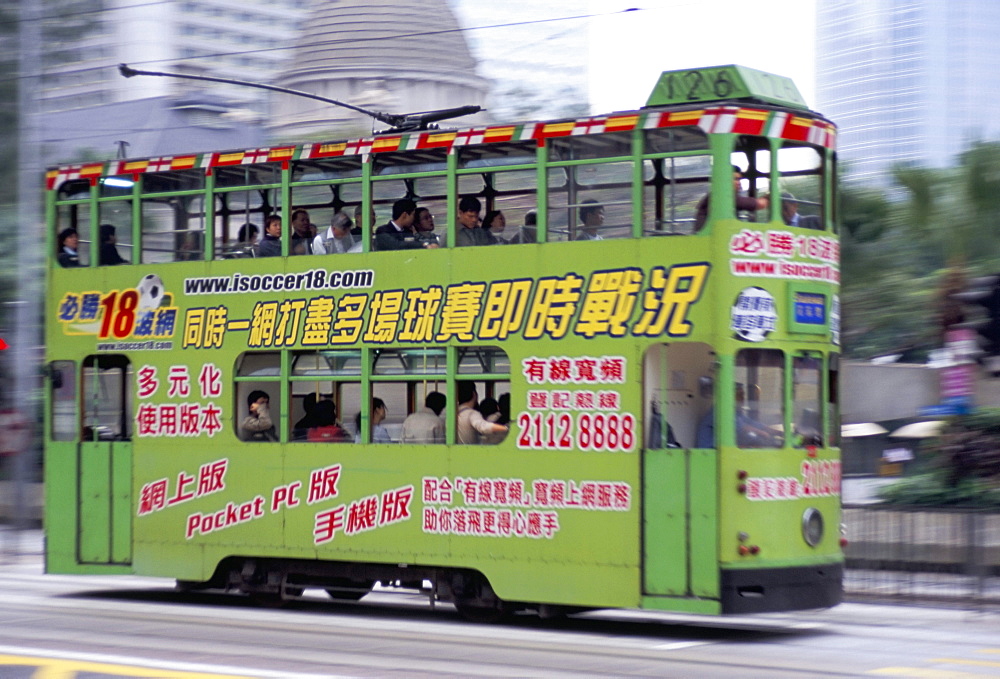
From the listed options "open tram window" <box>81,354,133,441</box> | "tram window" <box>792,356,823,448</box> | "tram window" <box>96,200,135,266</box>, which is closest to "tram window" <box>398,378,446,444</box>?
"tram window" <box>792,356,823,448</box>

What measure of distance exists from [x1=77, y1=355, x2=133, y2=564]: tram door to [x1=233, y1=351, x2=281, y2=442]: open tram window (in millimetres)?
1464

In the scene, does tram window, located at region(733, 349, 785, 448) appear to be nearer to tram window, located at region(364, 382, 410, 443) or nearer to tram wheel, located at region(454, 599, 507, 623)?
tram wheel, located at region(454, 599, 507, 623)

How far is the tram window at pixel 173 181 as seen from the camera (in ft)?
43.3

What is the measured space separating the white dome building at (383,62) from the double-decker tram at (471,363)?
41.7 metres

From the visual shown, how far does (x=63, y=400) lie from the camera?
14055 mm

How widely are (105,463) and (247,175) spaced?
3.31 m


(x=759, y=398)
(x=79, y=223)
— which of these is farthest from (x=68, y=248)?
(x=759, y=398)

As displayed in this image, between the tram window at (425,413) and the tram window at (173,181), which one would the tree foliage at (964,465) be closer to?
the tram window at (425,413)

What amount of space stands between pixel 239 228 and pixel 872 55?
104969 mm

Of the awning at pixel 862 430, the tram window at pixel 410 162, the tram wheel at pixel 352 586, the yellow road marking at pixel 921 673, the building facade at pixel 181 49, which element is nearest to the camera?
the yellow road marking at pixel 921 673

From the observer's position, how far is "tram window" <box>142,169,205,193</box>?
13.2m

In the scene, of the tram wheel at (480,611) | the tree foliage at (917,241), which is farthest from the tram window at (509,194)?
the tree foliage at (917,241)

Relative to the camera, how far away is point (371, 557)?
39.8 feet

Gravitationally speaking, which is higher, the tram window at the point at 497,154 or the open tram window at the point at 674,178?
the tram window at the point at 497,154
